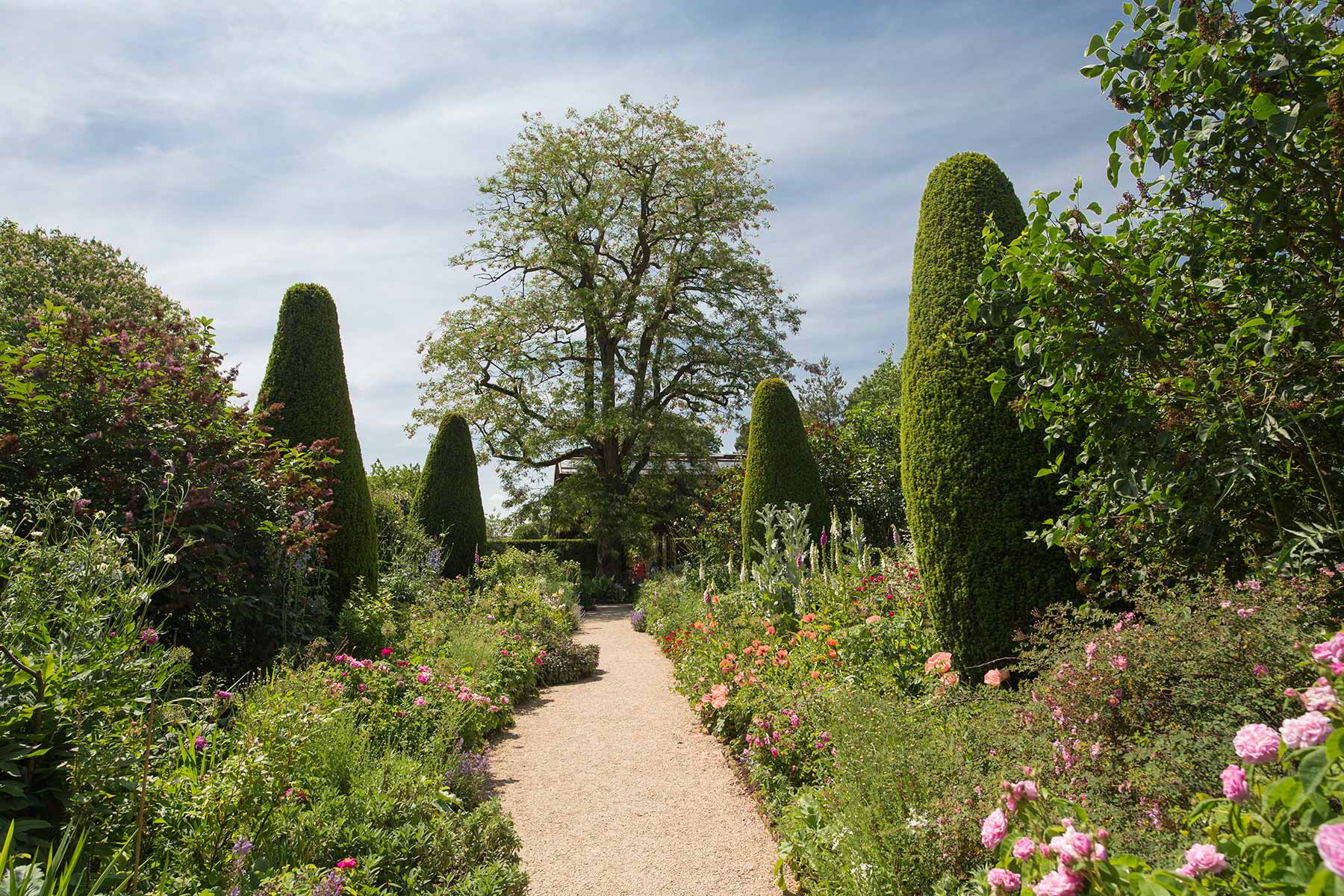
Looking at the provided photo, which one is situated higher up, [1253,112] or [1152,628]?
[1253,112]

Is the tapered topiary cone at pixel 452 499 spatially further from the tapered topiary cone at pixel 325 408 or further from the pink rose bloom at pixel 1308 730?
the pink rose bloom at pixel 1308 730

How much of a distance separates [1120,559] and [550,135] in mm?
19043

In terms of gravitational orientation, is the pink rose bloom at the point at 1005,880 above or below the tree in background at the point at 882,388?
below

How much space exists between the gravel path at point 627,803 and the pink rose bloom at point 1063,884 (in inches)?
92.7

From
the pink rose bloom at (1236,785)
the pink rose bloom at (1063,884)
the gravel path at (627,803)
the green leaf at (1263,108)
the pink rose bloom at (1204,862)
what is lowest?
the gravel path at (627,803)

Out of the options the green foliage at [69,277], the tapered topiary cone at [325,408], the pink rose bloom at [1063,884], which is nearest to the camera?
the pink rose bloom at [1063,884]

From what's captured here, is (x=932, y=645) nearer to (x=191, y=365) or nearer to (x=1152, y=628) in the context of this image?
(x=1152, y=628)

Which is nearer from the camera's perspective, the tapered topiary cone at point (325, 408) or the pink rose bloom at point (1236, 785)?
the pink rose bloom at point (1236, 785)

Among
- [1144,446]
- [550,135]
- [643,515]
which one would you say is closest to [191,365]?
[1144,446]

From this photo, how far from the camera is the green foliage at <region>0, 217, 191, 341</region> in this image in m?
16.8

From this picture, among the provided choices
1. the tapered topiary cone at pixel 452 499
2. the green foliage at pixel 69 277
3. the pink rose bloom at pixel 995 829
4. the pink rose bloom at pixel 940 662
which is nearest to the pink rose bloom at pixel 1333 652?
the pink rose bloom at pixel 995 829

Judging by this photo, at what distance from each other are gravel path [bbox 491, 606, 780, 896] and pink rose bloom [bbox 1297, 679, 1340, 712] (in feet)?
9.29

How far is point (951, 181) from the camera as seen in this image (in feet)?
16.3

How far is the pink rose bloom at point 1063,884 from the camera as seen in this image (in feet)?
4.47
